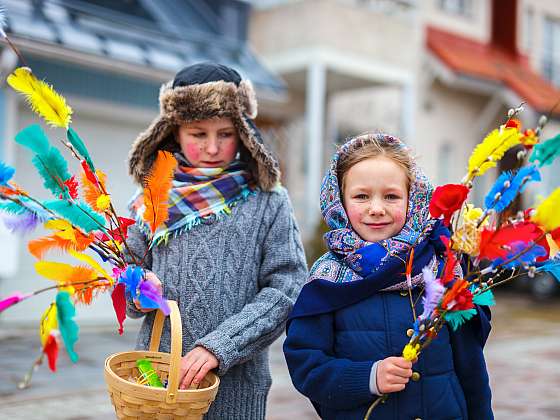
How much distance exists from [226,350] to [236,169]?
0.60 m

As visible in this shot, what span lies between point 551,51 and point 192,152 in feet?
54.1

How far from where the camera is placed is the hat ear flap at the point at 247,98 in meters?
2.35

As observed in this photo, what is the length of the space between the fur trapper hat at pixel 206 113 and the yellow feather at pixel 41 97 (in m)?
0.42

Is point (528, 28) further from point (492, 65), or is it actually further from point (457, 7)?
point (492, 65)

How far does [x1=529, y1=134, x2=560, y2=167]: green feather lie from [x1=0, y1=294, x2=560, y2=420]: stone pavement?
3336 mm

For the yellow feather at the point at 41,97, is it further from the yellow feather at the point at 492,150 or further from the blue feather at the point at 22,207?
the yellow feather at the point at 492,150

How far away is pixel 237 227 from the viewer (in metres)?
2.30

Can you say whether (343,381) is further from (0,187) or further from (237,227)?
(0,187)

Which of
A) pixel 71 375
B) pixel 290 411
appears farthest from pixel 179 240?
pixel 71 375

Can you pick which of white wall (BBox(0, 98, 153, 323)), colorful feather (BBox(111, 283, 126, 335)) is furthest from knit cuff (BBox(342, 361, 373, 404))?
white wall (BBox(0, 98, 153, 323))

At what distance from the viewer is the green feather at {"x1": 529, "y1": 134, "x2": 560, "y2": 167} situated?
1.73m

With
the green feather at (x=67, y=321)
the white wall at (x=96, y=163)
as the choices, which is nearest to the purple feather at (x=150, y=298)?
the green feather at (x=67, y=321)

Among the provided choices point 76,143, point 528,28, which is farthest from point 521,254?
point 528,28

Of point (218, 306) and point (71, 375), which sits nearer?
point (218, 306)
